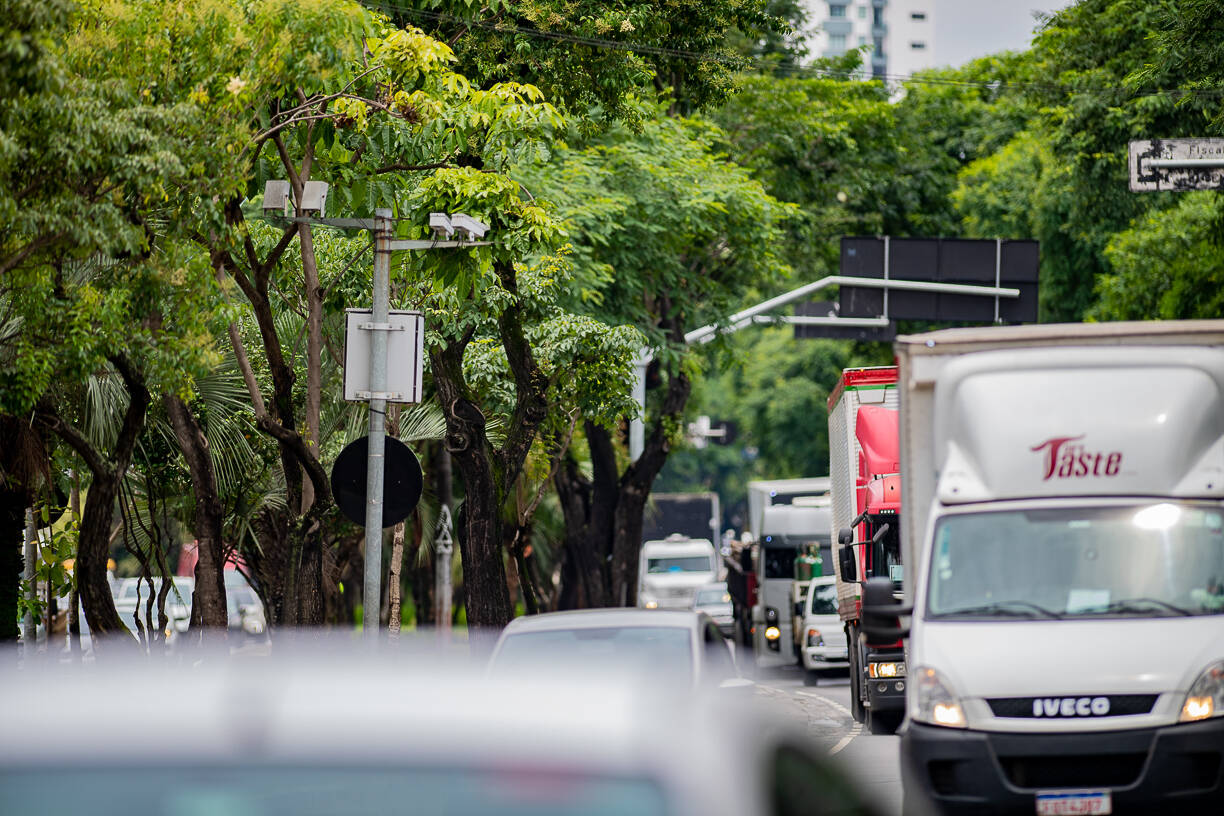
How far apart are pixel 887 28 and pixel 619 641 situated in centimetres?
13105

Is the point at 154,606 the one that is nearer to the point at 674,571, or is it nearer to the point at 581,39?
the point at 674,571

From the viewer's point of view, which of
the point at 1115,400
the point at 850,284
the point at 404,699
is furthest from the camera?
the point at 850,284

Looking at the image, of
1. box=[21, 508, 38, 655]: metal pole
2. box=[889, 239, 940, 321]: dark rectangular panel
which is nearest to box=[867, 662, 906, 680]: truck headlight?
box=[21, 508, 38, 655]: metal pole

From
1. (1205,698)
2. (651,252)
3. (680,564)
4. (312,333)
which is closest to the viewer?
(1205,698)

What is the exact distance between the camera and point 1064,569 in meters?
9.67

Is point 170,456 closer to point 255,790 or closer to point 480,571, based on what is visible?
point 480,571

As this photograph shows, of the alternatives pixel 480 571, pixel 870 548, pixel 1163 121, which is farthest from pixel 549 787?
pixel 1163 121

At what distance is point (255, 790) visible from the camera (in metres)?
2.71

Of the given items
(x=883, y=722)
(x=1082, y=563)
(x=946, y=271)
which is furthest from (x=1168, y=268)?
(x=1082, y=563)

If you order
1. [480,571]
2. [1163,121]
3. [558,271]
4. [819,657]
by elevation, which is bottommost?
[819,657]

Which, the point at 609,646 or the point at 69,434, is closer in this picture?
the point at 609,646

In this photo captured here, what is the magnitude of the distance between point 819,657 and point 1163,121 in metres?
10.3

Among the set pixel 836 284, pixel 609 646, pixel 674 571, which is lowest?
pixel 674 571

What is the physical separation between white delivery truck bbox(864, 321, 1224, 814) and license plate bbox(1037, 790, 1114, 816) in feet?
0.04
